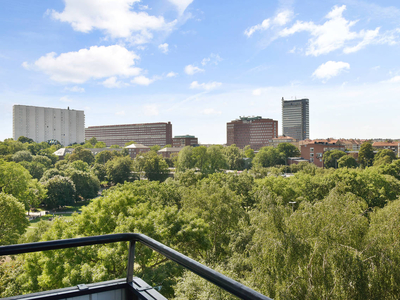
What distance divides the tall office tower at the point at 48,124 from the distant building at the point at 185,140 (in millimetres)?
41717

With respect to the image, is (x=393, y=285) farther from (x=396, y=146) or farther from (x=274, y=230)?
(x=396, y=146)

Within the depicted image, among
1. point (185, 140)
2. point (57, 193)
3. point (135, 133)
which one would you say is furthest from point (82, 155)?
point (135, 133)

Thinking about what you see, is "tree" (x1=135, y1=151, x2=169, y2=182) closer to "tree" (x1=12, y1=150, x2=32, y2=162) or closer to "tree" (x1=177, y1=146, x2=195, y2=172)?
"tree" (x1=177, y1=146, x2=195, y2=172)

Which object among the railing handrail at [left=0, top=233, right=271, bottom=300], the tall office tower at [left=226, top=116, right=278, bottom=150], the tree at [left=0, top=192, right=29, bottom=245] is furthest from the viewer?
the tall office tower at [left=226, top=116, right=278, bottom=150]

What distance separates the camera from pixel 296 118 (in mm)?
161250

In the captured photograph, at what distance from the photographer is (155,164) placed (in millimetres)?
54500

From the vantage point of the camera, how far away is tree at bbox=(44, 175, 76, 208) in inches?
1490

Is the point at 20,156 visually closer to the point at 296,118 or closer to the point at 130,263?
the point at 130,263

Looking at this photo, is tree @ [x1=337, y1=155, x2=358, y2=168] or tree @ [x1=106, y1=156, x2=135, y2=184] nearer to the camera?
tree @ [x1=106, y1=156, x2=135, y2=184]

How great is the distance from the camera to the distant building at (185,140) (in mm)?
119188

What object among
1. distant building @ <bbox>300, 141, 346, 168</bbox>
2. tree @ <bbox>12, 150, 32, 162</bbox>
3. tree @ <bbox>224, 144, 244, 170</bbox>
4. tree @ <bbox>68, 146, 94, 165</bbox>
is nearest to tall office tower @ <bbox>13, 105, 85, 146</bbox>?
tree @ <bbox>68, 146, 94, 165</bbox>

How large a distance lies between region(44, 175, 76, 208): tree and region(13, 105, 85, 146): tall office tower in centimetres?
7548

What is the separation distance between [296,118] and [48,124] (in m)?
127

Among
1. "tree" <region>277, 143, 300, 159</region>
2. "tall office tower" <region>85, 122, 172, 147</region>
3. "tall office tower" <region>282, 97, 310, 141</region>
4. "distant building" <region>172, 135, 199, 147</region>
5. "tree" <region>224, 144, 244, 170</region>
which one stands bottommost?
"tree" <region>224, 144, 244, 170</region>
